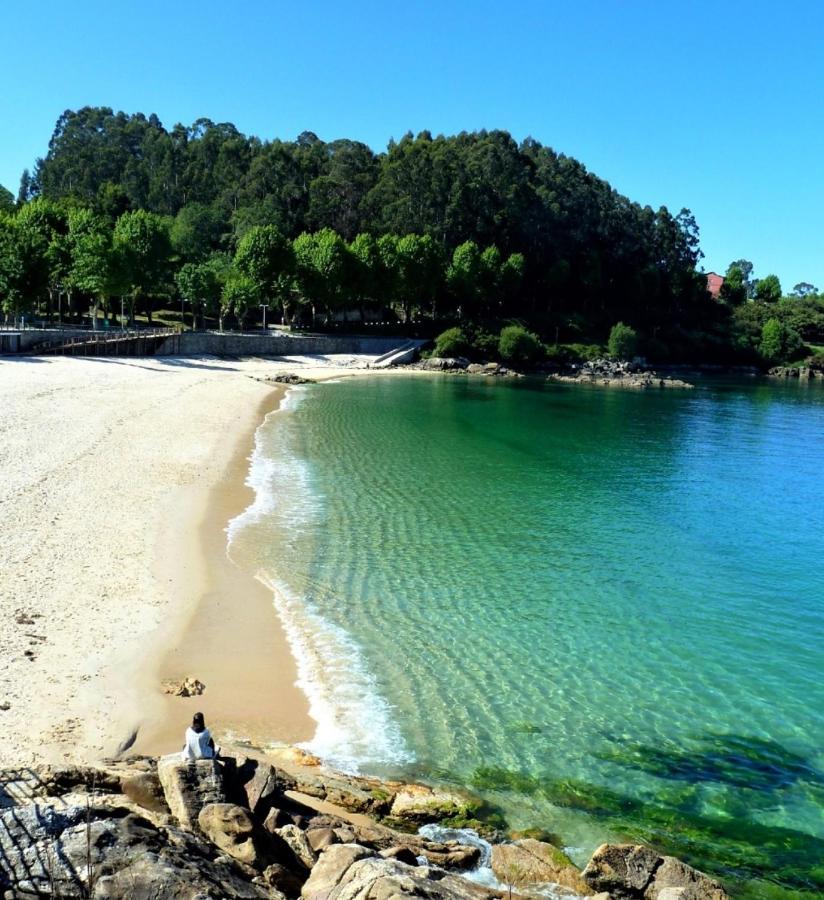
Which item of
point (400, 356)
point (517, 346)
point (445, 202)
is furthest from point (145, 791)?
point (445, 202)

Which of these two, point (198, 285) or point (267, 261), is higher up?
point (267, 261)

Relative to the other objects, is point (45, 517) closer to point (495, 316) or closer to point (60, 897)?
point (60, 897)

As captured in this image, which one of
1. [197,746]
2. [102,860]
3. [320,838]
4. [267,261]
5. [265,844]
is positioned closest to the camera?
[102,860]

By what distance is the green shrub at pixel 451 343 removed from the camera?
10431 centimetres

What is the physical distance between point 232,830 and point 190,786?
1.03 m

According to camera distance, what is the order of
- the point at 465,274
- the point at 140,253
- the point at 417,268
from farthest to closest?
the point at 465,274
the point at 417,268
the point at 140,253

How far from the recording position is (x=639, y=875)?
10289 millimetres

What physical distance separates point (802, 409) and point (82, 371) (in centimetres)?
7169

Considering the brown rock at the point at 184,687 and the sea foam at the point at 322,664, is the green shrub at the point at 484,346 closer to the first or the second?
the sea foam at the point at 322,664

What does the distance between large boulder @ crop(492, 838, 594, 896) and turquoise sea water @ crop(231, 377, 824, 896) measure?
2.86ft

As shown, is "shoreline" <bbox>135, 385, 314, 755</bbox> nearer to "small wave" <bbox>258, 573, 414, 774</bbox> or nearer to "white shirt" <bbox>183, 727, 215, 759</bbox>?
"small wave" <bbox>258, 573, 414, 774</bbox>

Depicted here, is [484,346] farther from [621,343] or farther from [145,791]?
[145,791]

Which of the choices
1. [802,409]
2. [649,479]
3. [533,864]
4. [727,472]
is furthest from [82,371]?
[802,409]

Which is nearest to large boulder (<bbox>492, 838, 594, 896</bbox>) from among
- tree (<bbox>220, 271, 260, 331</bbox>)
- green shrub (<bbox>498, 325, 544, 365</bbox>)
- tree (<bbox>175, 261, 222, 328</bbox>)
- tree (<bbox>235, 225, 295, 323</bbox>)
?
tree (<bbox>175, 261, 222, 328</bbox>)
